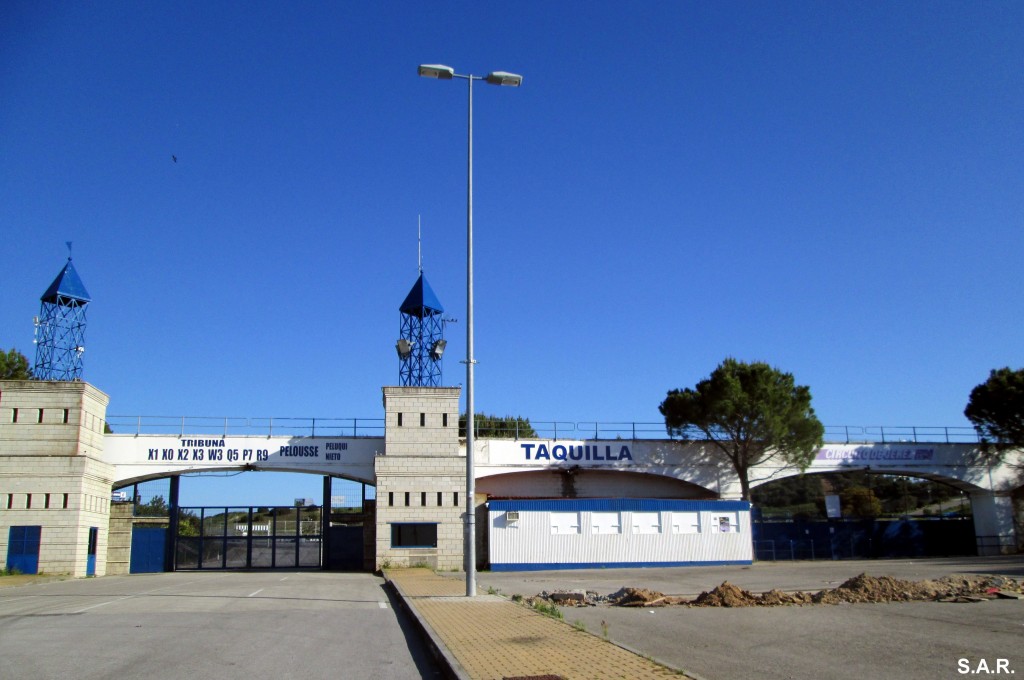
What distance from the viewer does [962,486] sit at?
149ft

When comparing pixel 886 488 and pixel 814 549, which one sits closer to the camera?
pixel 814 549

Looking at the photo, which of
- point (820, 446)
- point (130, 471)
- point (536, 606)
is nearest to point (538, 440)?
point (820, 446)

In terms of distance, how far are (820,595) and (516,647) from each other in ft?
33.4

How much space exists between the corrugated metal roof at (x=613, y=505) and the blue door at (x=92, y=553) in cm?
1659

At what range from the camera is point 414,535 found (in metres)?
35.9

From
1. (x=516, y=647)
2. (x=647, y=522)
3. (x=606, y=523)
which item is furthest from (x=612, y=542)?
(x=516, y=647)

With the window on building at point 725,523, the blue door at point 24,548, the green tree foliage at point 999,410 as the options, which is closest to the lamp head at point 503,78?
the window on building at point 725,523

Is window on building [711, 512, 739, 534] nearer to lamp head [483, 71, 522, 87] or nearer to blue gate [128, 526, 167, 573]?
lamp head [483, 71, 522, 87]

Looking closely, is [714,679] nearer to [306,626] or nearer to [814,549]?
[306,626]

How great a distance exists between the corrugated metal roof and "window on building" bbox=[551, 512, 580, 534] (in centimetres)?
22

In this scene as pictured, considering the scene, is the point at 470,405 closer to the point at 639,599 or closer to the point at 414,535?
the point at 639,599

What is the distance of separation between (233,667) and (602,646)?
4.57m

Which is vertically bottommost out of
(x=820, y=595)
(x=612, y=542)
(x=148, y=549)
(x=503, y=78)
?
(x=820, y=595)

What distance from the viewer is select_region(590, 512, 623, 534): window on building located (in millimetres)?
35094
